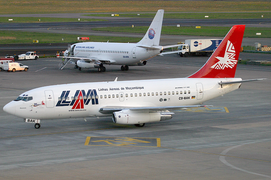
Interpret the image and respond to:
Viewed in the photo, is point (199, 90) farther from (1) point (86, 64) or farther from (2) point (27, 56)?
(2) point (27, 56)

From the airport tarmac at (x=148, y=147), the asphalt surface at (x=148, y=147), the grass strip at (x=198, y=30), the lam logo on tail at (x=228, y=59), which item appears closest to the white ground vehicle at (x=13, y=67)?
the asphalt surface at (x=148, y=147)

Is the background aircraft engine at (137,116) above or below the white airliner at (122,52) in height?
below

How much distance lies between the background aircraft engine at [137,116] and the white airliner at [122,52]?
133ft

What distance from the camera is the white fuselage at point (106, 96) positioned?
3884cm

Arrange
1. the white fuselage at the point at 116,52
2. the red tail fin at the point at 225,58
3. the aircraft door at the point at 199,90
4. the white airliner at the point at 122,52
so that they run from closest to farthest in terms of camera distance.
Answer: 1. the aircraft door at the point at 199,90
2. the red tail fin at the point at 225,58
3. the white airliner at the point at 122,52
4. the white fuselage at the point at 116,52

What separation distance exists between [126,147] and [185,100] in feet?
38.2

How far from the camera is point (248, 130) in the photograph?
39000 millimetres

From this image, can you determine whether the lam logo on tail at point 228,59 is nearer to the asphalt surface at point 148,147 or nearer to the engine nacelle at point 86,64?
the asphalt surface at point 148,147

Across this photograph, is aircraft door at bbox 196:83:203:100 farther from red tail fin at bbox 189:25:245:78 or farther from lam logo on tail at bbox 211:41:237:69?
lam logo on tail at bbox 211:41:237:69

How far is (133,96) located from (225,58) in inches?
431

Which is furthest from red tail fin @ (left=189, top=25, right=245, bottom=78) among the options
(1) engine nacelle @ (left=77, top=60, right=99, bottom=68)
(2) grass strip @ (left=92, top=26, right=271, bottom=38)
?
(2) grass strip @ (left=92, top=26, right=271, bottom=38)

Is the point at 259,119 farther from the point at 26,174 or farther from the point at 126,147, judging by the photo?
the point at 26,174

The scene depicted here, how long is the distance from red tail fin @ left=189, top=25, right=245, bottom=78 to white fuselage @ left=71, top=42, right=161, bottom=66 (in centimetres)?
3574

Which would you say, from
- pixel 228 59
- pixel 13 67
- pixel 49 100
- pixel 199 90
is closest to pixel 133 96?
pixel 199 90
